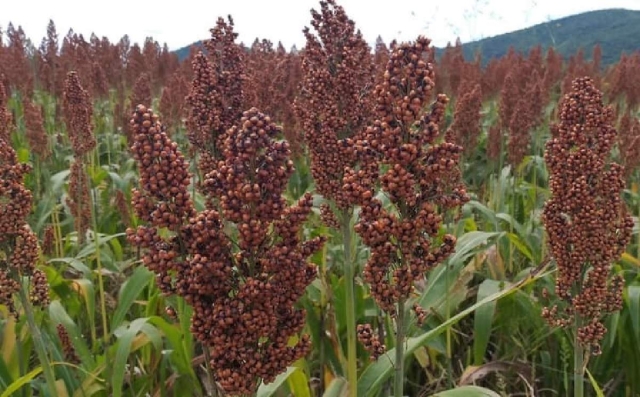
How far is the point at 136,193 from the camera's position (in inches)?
72.5

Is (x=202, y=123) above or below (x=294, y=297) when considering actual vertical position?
above

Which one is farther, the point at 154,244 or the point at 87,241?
the point at 87,241

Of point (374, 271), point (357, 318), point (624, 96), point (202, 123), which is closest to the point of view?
point (374, 271)

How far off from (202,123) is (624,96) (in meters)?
10.7

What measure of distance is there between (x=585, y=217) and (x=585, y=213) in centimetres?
2

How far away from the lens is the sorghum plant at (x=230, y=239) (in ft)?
5.74

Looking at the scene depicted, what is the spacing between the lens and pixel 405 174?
6.66 feet

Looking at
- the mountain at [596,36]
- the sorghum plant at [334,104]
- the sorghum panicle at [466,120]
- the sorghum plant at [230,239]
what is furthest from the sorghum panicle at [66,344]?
the mountain at [596,36]

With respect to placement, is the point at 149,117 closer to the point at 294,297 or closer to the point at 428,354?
the point at 294,297

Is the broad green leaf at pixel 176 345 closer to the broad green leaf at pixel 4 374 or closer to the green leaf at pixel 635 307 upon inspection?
the broad green leaf at pixel 4 374

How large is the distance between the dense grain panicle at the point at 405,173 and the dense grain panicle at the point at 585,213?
865 millimetres

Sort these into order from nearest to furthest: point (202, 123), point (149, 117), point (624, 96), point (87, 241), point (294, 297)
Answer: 1. point (149, 117)
2. point (294, 297)
3. point (202, 123)
4. point (87, 241)
5. point (624, 96)

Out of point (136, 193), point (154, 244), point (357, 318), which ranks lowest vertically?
Answer: point (357, 318)

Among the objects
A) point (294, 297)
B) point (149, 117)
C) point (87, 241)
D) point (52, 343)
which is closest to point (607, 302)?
point (294, 297)
